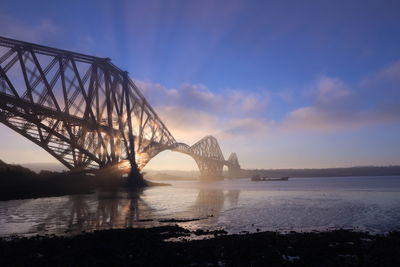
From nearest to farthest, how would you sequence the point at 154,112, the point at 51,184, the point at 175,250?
1. the point at 175,250
2. the point at 51,184
3. the point at 154,112

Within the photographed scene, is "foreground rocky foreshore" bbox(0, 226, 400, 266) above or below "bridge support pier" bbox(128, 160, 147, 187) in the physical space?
below

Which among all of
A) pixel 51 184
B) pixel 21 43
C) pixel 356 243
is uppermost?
pixel 21 43

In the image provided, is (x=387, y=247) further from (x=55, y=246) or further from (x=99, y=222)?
(x=99, y=222)

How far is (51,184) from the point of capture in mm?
58219

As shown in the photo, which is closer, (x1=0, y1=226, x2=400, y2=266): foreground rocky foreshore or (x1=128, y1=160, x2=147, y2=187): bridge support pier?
(x1=0, y1=226, x2=400, y2=266): foreground rocky foreshore

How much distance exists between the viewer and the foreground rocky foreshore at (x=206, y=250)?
13359mm

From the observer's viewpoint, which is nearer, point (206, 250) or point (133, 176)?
point (206, 250)

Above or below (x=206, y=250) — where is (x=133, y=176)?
above

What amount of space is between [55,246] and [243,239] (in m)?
9.57

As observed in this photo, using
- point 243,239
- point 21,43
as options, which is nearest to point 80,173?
point 21,43

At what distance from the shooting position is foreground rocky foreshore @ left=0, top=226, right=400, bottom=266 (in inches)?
526

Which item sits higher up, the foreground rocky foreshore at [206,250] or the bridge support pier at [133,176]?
the bridge support pier at [133,176]

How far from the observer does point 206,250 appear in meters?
15.2

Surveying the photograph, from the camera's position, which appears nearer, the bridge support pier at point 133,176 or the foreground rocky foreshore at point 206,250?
the foreground rocky foreshore at point 206,250
